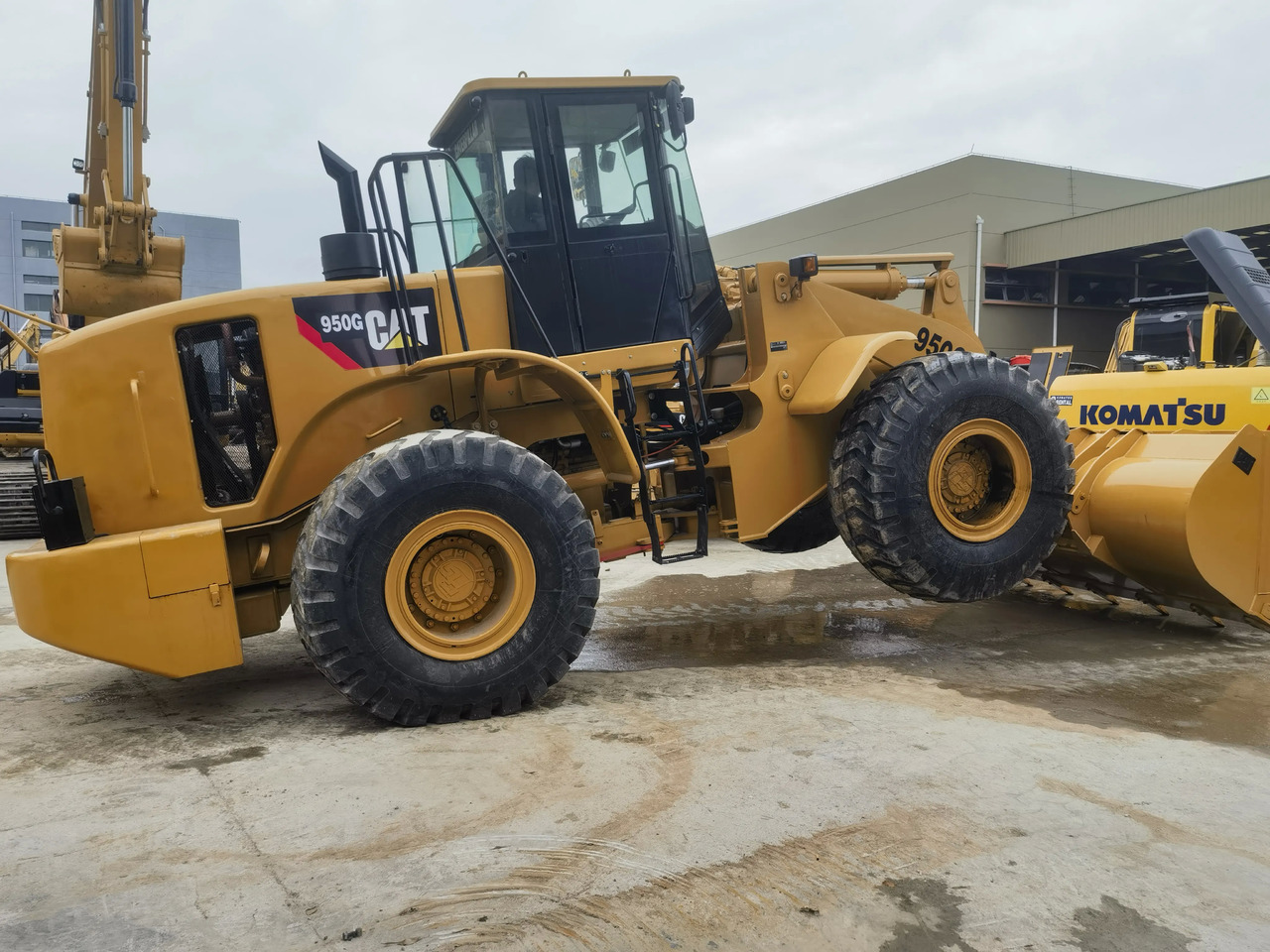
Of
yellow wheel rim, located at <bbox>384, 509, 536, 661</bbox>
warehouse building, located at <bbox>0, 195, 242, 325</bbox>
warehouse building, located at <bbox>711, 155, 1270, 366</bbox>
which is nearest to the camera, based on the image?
yellow wheel rim, located at <bbox>384, 509, 536, 661</bbox>

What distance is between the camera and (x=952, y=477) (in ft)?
16.2

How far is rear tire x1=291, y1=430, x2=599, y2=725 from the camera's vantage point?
3691mm

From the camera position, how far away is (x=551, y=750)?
139 inches

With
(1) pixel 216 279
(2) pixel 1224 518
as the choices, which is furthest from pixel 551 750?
(1) pixel 216 279

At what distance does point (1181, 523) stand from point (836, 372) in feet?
6.23

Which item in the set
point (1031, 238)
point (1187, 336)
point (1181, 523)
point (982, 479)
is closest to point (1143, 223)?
point (1031, 238)

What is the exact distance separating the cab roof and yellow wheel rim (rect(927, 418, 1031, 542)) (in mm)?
2341

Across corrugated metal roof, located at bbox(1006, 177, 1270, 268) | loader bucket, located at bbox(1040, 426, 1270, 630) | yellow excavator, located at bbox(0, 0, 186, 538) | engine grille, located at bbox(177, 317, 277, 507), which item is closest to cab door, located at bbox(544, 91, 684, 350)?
engine grille, located at bbox(177, 317, 277, 507)

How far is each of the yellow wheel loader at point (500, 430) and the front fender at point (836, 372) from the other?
21 millimetres

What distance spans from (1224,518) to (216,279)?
6561cm

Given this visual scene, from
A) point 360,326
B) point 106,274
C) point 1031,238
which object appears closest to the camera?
point 360,326

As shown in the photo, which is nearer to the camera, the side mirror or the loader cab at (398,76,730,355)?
the loader cab at (398,76,730,355)

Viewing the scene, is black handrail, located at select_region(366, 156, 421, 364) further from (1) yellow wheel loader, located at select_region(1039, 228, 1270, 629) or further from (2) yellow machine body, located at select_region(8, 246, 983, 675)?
→ (1) yellow wheel loader, located at select_region(1039, 228, 1270, 629)

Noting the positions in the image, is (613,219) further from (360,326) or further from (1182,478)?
(1182,478)
